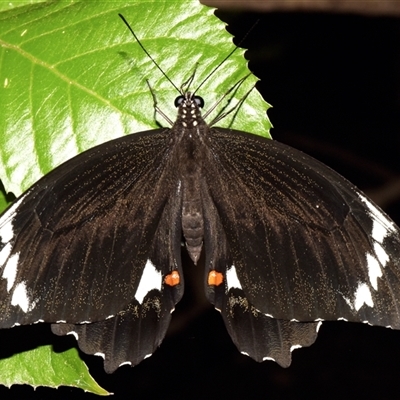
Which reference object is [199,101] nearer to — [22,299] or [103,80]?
[103,80]

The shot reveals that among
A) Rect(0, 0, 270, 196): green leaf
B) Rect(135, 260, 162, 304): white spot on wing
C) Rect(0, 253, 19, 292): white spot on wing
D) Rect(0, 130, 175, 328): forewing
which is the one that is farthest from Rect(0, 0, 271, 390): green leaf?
Rect(135, 260, 162, 304): white spot on wing

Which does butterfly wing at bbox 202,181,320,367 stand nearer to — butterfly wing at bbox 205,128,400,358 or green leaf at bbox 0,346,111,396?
butterfly wing at bbox 205,128,400,358

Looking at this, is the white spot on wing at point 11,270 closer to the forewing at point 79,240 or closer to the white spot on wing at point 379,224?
the forewing at point 79,240

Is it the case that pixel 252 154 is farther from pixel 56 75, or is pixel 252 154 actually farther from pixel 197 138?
pixel 56 75

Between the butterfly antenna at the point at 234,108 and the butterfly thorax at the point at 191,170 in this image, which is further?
the butterfly thorax at the point at 191,170

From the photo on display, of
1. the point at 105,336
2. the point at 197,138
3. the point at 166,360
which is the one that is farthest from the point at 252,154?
the point at 166,360

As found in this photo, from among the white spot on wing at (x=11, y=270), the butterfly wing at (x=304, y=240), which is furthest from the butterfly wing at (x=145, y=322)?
the white spot on wing at (x=11, y=270)

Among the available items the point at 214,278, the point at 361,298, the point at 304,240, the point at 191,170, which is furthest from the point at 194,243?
the point at 361,298

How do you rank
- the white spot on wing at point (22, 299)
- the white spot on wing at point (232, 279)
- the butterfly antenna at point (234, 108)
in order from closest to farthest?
the white spot on wing at point (22, 299), the butterfly antenna at point (234, 108), the white spot on wing at point (232, 279)
